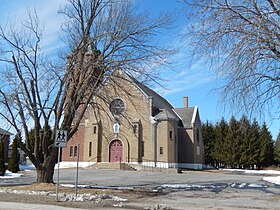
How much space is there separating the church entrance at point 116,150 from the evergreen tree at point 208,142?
61.8 feet

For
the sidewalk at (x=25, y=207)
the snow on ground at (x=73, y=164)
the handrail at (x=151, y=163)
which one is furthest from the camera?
the snow on ground at (x=73, y=164)

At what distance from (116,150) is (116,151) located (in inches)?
5.5

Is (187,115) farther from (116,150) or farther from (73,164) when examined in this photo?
(73,164)

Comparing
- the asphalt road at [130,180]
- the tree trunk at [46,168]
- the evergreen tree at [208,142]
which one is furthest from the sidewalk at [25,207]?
the evergreen tree at [208,142]

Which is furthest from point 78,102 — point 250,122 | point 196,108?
point 196,108

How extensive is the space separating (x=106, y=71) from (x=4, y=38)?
5.63 m

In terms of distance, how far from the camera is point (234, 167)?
55.2m

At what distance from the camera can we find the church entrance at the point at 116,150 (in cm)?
4684

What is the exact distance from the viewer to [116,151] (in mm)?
47125

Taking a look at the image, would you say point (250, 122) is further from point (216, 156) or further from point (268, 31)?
point (216, 156)

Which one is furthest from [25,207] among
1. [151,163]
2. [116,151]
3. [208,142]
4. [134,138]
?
[208,142]

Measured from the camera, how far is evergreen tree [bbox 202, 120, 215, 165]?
59.8 metres

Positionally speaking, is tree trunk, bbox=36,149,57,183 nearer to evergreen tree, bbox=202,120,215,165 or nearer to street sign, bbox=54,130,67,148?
street sign, bbox=54,130,67,148

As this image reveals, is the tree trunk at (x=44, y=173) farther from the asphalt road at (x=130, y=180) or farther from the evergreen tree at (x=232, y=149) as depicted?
the evergreen tree at (x=232, y=149)
